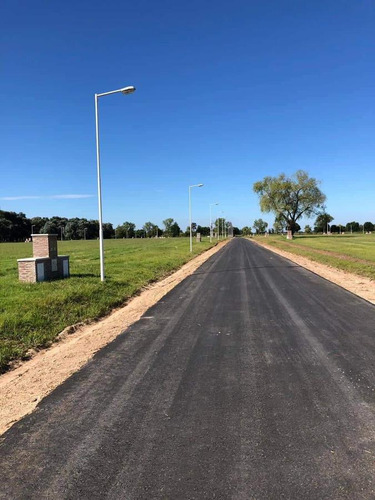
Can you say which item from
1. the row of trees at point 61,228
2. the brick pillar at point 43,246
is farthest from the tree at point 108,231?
the brick pillar at point 43,246

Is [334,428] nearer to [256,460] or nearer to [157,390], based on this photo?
[256,460]

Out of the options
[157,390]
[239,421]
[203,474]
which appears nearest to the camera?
[203,474]

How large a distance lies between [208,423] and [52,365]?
3130 millimetres

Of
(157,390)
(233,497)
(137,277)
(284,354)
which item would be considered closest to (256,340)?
(284,354)

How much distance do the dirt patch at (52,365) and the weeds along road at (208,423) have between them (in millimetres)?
254

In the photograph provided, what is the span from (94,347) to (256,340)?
2917 millimetres

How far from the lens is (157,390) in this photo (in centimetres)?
453

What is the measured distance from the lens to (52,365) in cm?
577

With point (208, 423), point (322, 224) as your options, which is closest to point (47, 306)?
point (208, 423)

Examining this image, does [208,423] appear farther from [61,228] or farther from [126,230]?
[126,230]

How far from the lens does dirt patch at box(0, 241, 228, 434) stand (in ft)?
14.4

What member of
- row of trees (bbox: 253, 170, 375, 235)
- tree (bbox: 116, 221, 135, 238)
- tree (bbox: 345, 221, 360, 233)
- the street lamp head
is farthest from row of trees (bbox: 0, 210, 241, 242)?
the street lamp head

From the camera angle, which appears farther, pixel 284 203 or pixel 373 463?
pixel 284 203

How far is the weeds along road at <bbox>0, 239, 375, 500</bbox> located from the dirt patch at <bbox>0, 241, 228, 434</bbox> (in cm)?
25
